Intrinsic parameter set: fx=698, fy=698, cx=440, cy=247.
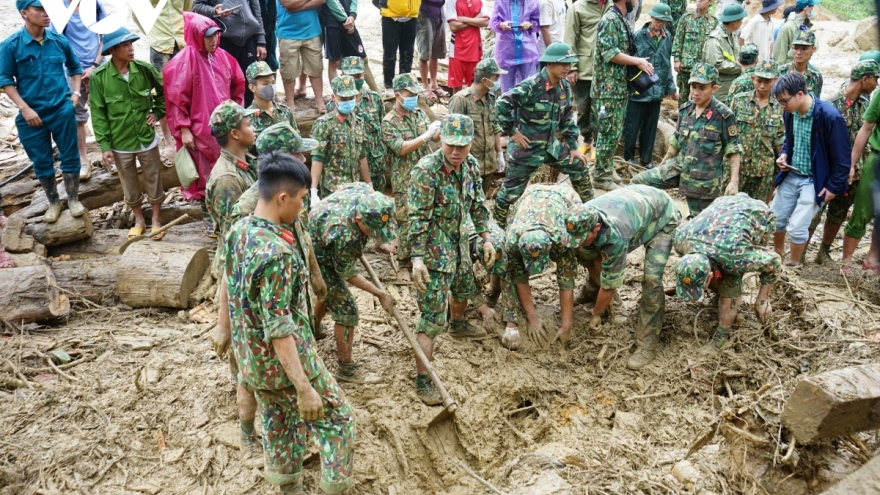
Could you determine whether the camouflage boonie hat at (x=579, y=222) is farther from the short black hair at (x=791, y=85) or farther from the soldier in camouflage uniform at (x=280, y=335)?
the short black hair at (x=791, y=85)

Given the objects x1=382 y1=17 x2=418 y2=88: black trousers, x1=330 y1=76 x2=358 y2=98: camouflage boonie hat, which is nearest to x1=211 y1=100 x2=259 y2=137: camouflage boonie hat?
x1=330 y1=76 x2=358 y2=98: camouflage boonie hat

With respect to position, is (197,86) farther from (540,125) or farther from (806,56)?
(806,56)

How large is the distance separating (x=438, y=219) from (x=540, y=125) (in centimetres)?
240

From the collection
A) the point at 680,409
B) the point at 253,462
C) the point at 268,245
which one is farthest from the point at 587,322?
the point at 268,245

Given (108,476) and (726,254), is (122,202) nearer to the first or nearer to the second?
(108,476)

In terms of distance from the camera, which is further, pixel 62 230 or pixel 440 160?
pixel 62 230

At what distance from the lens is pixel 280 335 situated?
341 centimetres

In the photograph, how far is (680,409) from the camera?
220 inches

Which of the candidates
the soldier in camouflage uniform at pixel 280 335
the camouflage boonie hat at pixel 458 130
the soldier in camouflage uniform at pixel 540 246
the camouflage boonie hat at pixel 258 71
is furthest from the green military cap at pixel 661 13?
the soldier in camouflage uniform at pixel 280 335

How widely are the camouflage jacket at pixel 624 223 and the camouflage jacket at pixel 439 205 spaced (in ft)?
3.72

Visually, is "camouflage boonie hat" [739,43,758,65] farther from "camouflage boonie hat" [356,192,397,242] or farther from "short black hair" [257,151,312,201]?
"short black hair" [257,151,312,201]

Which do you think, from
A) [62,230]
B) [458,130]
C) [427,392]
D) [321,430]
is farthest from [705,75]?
[62,230]

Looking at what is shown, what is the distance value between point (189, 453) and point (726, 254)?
4.29 meters

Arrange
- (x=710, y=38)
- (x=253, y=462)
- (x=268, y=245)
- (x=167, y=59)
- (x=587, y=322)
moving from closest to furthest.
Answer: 1. (x=268, y=245)
2. (x=253, y=462)
3. (x=587, y=322)
4. (x=167, y=59)
5. (x=710, y=38)
